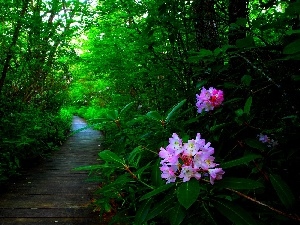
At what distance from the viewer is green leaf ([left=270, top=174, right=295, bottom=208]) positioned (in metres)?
1.12

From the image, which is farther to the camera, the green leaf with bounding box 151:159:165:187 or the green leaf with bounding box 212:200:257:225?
the green leaf with bounding box 151:159:165:187

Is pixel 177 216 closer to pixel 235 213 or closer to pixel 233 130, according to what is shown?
pixel 235 213

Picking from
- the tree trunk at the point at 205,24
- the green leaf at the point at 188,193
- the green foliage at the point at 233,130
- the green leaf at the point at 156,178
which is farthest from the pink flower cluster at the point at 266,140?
the tree trunk at the point at 205,24

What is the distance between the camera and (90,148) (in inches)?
343

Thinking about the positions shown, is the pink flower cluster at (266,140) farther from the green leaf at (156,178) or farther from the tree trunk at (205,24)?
the tree trunk at (205,24)

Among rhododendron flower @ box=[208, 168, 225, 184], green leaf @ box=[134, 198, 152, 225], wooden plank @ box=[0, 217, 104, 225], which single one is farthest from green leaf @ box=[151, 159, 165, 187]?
wooden plank @ box=[0, 217, 104, 225]

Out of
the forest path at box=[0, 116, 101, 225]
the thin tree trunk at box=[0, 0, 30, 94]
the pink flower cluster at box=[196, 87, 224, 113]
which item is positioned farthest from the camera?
the thin tree trunk at box=[0, 0, 30, 94]

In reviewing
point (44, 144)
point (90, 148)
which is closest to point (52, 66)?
point (44, 144)

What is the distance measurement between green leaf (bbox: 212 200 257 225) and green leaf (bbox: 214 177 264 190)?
0.07m

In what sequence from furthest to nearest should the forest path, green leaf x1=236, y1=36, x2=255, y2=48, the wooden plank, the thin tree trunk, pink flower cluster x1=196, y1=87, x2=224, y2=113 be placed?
the thin tree trunk → the forest path → the wooden plank → pink flower cluster x1=196, y1=87, x2=224, y2=113 → green leaf x1=236, y1=36, x2=255, y2=48

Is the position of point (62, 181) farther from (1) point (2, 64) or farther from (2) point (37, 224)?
(1) point (2, 64)

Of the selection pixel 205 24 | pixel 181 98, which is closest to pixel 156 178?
pixel 181 98

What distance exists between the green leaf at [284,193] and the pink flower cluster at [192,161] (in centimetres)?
27

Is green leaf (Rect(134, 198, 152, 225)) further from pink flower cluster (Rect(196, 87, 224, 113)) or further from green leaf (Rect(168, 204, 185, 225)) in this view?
pink flower cluster (Rect(196, 87, 224, 113))
